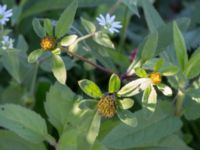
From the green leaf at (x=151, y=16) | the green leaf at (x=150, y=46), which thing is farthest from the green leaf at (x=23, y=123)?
the green leaf at (x=151, y=16)

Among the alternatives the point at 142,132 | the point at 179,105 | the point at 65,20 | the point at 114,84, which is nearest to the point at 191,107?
the point at 179,105

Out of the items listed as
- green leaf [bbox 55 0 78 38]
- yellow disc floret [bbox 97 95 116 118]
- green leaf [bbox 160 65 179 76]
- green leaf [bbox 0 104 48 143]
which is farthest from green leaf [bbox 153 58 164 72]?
green leaf [bbox 0 104 48 143]

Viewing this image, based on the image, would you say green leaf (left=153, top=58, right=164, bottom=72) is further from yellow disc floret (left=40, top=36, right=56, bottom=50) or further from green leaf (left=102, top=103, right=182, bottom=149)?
yellow disc floret (left=40, top=36, right=56, bottom=50)

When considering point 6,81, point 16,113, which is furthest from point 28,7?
point 16,113

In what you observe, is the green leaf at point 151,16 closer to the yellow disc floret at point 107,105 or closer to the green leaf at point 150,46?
the green leaf at point 150,46

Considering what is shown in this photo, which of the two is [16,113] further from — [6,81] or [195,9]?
[195,9]

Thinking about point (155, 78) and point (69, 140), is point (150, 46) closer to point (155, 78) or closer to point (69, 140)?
point (155, 78)

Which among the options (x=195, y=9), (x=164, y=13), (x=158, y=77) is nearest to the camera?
(x=158, y=77)
